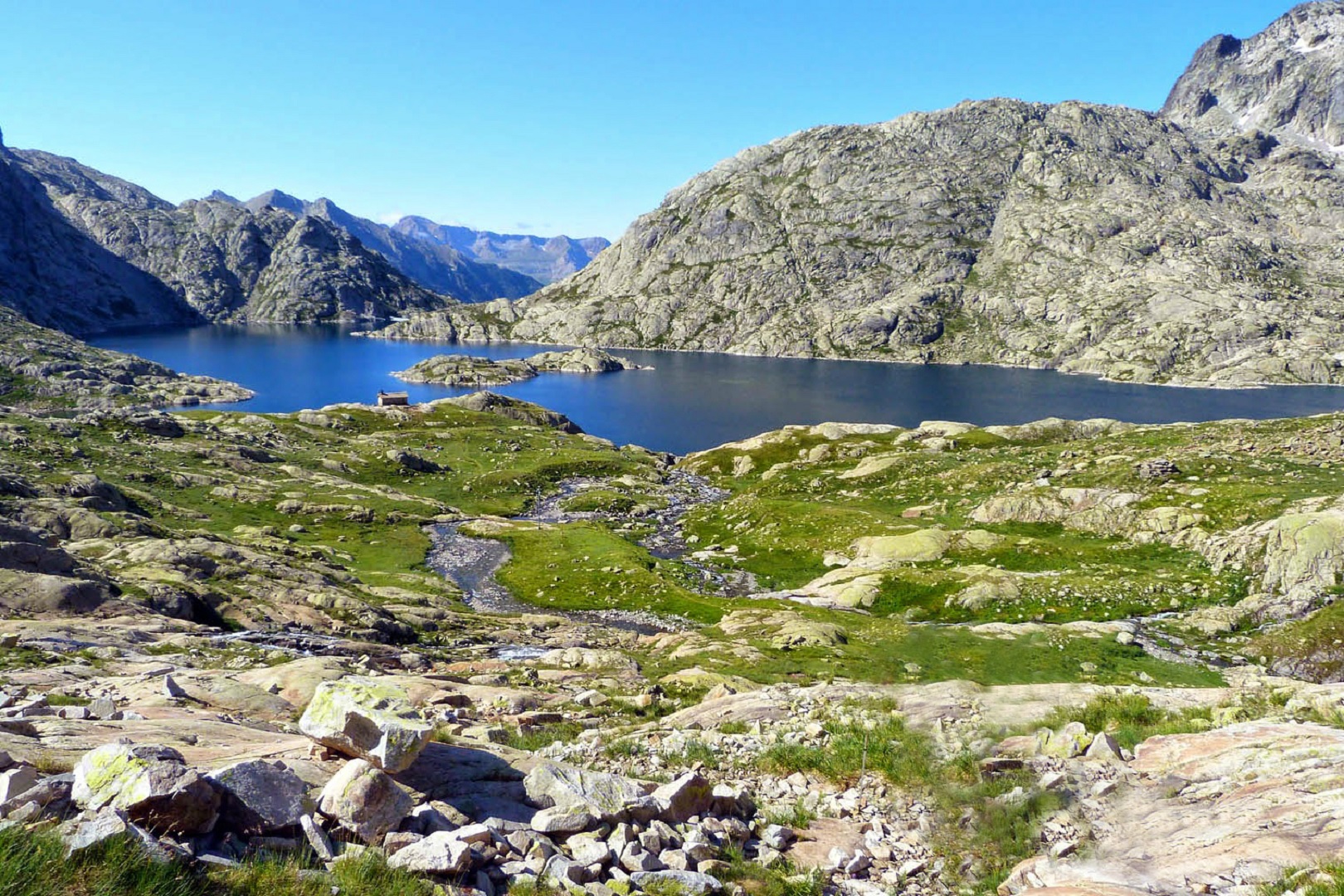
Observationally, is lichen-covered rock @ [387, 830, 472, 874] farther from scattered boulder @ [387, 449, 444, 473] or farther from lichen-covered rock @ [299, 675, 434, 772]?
scattered boulder @ [387, 449, 444, 473]

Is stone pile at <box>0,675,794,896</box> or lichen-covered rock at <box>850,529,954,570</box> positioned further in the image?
lichen-covered rock at <box>850,529,954,570</box>

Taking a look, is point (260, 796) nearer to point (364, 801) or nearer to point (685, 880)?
point (364, 801)

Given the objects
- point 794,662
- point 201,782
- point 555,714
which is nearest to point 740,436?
point 794,662

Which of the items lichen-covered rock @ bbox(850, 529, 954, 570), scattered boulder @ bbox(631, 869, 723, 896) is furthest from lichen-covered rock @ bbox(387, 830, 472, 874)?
lichen-covered rock @ bbox(850, 529, 954, 570)

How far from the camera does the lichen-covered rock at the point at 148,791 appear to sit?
333 inches

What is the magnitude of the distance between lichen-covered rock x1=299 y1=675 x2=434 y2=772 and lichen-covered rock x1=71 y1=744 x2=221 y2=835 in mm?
2773

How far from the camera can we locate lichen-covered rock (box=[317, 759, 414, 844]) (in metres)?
9.88

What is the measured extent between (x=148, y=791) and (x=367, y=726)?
386cm

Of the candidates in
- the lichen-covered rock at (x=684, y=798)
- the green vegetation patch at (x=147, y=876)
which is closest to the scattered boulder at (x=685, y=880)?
the lichen-covered rock at (x=684, y=798)

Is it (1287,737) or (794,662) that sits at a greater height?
(1287,737)

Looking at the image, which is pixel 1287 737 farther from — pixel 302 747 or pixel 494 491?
pixel 494 491

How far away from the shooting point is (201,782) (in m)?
8.89

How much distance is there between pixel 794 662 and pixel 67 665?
29.7m

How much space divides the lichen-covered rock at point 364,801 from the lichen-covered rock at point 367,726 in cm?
101
